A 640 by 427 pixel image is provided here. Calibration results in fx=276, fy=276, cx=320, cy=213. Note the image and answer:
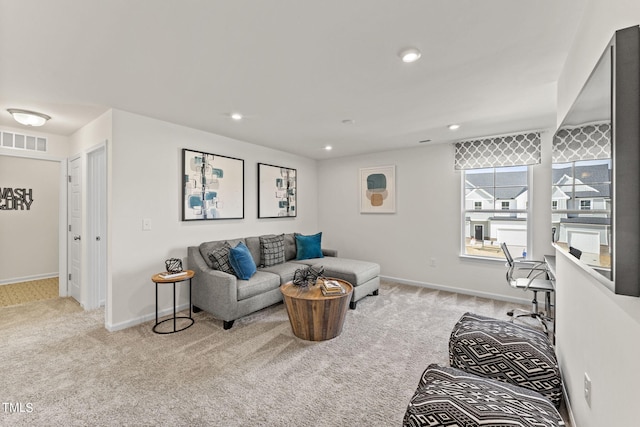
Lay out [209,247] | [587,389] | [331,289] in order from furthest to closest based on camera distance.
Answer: [209,247]
[331,289]
[587,389]

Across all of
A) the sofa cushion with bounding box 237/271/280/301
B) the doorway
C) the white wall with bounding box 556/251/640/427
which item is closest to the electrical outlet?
the white wall with bounding box 556/251/640/427

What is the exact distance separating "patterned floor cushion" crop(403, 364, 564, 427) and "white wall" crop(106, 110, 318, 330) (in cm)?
317

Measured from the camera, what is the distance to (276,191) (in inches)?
199

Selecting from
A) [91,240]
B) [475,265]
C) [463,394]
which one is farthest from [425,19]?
[91,240]

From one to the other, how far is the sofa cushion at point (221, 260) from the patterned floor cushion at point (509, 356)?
102 inches

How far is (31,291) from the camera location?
4438 millimetres

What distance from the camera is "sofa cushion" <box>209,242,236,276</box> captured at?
346 cm

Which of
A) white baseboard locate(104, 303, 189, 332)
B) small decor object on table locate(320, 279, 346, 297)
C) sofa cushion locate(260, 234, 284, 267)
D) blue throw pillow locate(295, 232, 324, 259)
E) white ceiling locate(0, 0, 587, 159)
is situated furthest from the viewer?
blue throw pillow locate(295, 232, 324, 259)

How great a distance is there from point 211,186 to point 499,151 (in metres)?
4.22

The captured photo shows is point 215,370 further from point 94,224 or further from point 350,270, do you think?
point 94,224

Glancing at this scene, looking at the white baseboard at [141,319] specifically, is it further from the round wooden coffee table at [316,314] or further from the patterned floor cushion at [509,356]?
the patterned floor cushion at [509,356]

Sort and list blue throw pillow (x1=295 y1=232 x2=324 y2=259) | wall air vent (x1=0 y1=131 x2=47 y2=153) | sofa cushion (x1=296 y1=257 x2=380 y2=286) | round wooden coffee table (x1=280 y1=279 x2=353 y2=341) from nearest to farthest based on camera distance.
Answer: round wooden coffee table (x1=280 y1=279 x2=353 y2=341) < wall air vent (x1=0 y1=131 x2=47 y2=153) < sofa cushion (x1=296 y1=257 x2=380 y2=286) < blue throw pillow (x1=295 y1=232 x2=324 y2=259)

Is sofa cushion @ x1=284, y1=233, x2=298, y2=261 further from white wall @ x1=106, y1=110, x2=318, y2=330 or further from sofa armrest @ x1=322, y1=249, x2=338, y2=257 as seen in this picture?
white wall @ x1=106, y1=110, x2=318, y2=330

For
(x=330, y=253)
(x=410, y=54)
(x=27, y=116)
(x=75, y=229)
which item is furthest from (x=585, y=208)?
(x=75, y=229)
